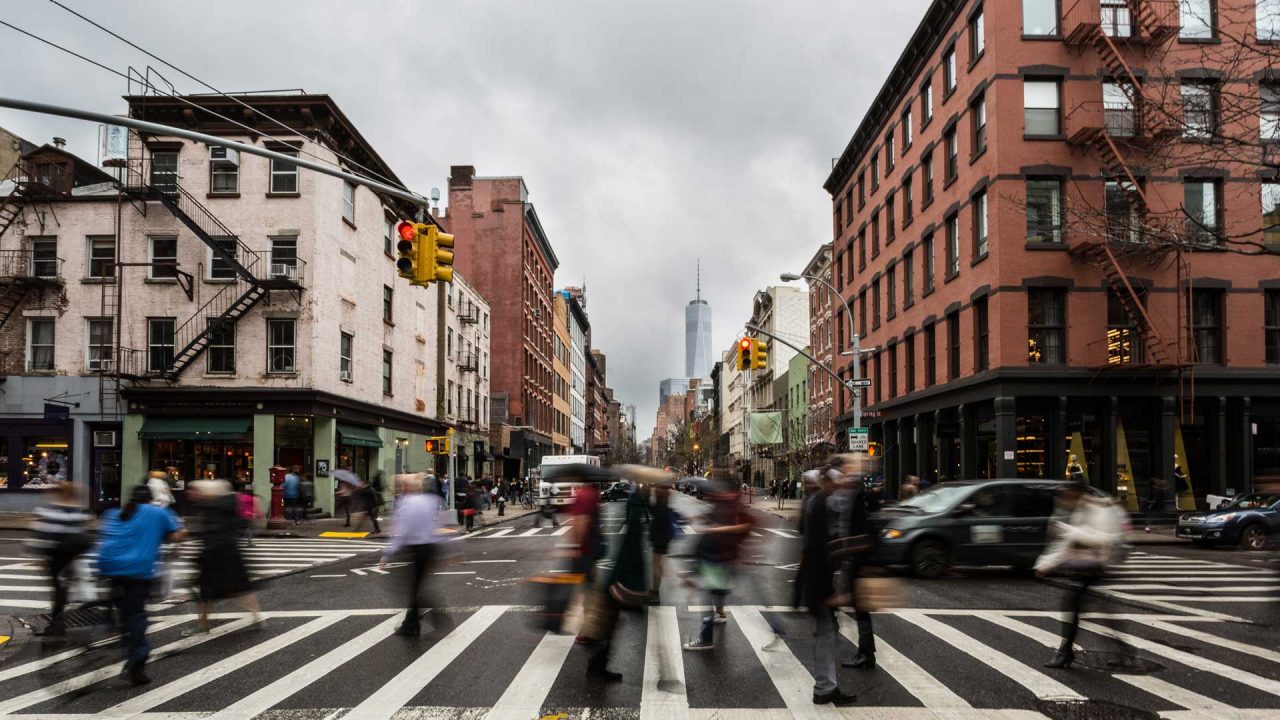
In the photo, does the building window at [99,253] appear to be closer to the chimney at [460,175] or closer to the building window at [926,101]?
the building window at [926,101]

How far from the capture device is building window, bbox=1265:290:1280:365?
26938mm

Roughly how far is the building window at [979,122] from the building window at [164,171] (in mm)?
26906

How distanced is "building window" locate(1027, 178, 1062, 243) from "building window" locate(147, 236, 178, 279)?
27.9m

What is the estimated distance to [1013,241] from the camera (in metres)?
25.9

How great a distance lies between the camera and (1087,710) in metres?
6.70

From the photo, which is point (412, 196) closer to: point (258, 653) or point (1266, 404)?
point (258, 653)

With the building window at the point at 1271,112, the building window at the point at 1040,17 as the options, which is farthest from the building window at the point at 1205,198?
the building window at the point at 1040,17

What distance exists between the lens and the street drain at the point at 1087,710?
652cm

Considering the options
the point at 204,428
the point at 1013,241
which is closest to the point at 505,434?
the point at 204,428

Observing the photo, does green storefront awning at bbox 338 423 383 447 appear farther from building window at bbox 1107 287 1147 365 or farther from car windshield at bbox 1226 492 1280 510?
car windshield at bbox 1226 492 1280 510

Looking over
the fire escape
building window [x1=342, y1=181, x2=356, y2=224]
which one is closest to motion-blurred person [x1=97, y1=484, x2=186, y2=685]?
the fire escape

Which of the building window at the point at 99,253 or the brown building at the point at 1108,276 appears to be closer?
the brown building at the point at 1108,276

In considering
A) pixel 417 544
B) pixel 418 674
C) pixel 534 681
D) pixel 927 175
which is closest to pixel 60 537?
pixel 417 544

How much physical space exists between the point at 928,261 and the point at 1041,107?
785 cm
